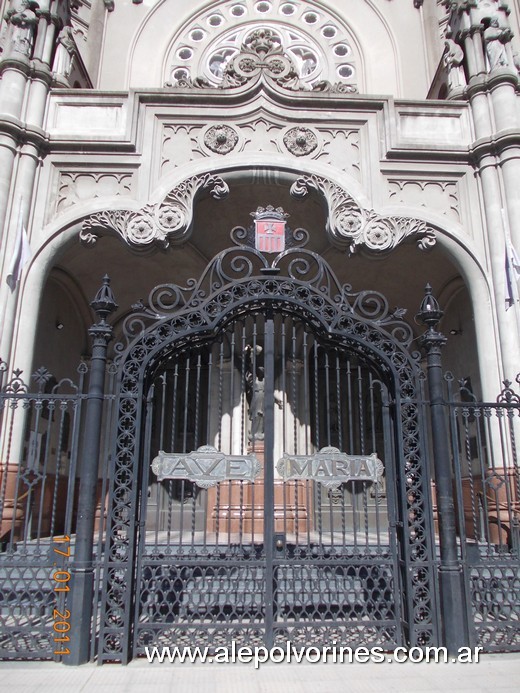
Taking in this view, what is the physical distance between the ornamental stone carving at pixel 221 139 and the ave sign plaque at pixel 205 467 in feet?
23.7

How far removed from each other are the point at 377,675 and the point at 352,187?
8.54 meters

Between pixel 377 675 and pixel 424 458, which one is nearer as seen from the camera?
pixel 377 675

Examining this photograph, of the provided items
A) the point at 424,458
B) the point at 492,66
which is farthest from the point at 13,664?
the point at 492,66

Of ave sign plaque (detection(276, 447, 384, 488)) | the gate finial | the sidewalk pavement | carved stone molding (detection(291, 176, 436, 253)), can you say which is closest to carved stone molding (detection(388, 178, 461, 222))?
carved stone molding (detection(291, 176, 436, 253))

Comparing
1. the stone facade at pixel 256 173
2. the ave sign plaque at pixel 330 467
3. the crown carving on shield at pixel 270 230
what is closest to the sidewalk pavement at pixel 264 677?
the ave sign plaque at pixel 330 467

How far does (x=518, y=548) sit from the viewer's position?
237 inches

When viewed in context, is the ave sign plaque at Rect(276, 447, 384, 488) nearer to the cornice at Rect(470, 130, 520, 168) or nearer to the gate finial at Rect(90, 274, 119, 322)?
the gate finial at Rect(90, 274, 119, 322)

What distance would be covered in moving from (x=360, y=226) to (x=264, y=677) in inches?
316

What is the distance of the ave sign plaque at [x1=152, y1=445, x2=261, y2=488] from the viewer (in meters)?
5.96

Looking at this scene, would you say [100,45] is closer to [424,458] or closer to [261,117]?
[261,117]

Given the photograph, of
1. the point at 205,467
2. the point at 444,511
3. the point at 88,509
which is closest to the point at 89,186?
the point at 205,467

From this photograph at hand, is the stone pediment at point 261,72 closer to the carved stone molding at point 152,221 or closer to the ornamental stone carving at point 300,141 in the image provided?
the ornamental stone carving at point 300,141

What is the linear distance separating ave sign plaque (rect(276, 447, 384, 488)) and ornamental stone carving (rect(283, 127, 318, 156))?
716 cm

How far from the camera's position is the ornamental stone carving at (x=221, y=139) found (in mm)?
11273
